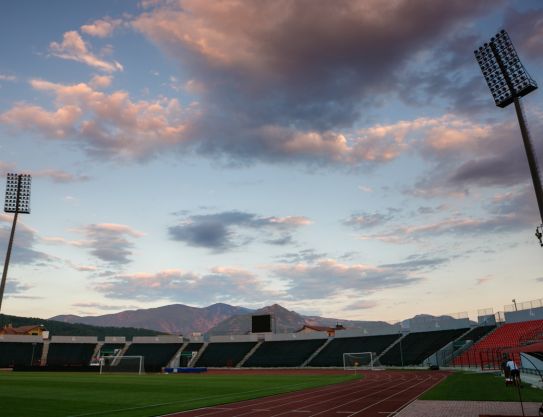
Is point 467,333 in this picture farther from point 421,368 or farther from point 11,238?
point 11,238

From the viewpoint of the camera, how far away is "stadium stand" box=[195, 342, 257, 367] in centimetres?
9619

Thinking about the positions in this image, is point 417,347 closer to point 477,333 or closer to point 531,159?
point 477,333

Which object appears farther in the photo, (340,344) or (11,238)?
(340,344)

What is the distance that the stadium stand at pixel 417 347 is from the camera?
7104 cm

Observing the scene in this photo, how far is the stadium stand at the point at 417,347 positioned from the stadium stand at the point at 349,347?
128 inches

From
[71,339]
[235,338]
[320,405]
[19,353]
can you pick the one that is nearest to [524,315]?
[320,405]

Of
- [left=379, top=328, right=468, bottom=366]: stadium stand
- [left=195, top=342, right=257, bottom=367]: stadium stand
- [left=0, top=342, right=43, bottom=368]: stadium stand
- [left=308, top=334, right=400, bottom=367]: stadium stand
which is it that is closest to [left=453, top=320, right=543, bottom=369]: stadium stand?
[left=379, top=328, right=468, bottom=366]: stadium stand

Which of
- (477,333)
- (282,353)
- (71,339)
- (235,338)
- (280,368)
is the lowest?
(280,368)

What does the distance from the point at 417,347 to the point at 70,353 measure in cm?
7906

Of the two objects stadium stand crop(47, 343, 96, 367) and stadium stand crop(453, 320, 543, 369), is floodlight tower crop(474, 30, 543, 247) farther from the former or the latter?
stadium stand crop(47, 343, 96, 367)

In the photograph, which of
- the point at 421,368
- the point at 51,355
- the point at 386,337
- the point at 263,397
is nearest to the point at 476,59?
the point at 263,397

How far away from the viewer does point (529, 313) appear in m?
65.9

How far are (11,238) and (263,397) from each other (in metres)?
38.8

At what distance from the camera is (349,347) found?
86.8 metres
